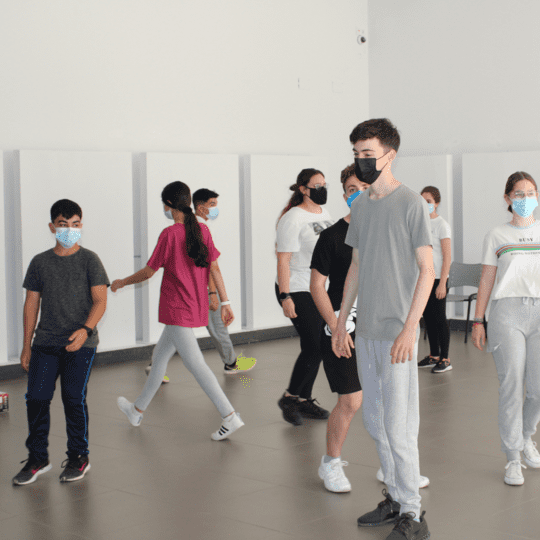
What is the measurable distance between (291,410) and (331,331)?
Answer: 6.26 ft

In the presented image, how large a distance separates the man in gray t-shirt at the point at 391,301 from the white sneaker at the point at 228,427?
1.76 metres

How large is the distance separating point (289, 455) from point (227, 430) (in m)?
0.52

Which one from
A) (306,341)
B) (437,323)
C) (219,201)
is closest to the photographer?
(306,341)

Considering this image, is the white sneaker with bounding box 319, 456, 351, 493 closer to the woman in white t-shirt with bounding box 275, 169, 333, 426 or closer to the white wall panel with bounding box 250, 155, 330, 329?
the woman in white t-shirt with bounding box 275, 169, 333, 426

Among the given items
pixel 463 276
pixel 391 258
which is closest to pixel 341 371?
pixel 391 258

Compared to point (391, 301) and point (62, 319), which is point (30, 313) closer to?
point (62, 319)

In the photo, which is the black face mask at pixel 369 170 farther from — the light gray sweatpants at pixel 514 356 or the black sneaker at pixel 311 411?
the black sneaker at pixel 311 411

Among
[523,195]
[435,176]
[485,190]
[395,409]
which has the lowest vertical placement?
[395,409]

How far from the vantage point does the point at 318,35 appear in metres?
10.2

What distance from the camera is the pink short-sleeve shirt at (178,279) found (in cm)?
499

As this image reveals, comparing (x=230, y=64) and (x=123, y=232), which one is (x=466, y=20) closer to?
(x=230, y=64)

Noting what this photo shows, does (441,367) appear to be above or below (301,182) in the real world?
below

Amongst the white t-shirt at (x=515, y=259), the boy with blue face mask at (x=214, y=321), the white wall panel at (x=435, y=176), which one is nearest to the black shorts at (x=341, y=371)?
the white t-shirt at (x=515, y=259)

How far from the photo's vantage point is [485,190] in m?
9.53
